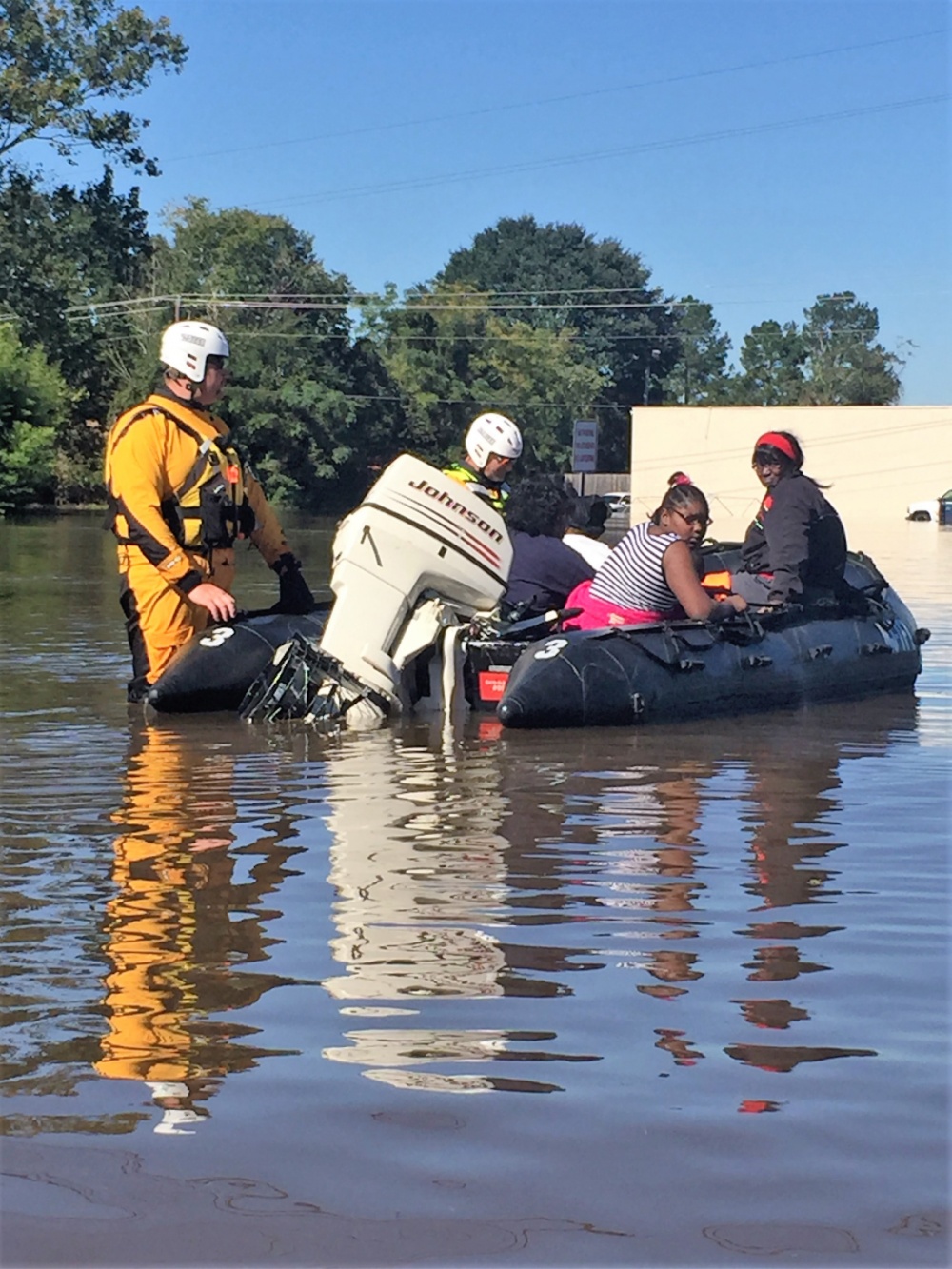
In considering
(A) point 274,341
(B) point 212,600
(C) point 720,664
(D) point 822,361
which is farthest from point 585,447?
(D) point 822,361

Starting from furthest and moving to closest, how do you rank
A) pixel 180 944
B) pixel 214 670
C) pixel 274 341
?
pixel 274 341
pixel 214 670
pixel 180 944

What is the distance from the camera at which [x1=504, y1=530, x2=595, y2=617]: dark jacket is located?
33.0 feet

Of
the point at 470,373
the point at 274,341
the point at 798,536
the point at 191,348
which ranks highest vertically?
the point at 470,373

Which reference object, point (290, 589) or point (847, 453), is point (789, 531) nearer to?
point (290, 589)

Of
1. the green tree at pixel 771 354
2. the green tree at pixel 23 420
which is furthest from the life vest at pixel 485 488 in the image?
the green tree at pixel 771 354

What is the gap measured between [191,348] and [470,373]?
79.6 meters

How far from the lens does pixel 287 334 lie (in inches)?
2581

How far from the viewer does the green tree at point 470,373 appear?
8081 centimetres

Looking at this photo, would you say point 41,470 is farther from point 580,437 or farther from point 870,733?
point 870,733

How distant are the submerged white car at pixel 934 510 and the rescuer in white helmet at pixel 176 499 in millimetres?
43065

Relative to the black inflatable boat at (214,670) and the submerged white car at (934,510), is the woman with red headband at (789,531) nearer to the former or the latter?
the black inflatable boat at (214,670)

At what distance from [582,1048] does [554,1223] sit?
0.85 metres

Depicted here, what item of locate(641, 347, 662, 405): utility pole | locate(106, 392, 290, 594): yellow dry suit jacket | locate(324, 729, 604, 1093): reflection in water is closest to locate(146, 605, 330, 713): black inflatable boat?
locate(106, 392, 290, 594): yellow dry suit jacket

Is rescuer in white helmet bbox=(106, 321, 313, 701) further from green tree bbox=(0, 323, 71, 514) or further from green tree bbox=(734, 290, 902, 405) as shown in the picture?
green tree bbox=(734, 290, 902, 405)
